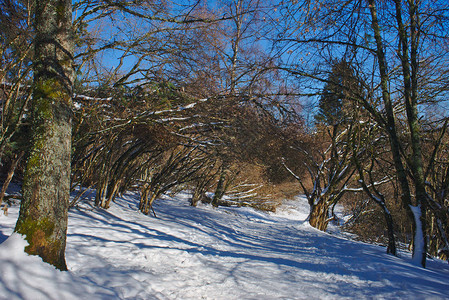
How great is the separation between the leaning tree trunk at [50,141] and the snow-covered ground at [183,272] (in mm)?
171

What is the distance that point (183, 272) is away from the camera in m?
3.64

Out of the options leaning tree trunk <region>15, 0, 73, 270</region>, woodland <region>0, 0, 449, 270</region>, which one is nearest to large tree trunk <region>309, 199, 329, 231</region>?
woodland <region>0, 0, 449, 270</region>

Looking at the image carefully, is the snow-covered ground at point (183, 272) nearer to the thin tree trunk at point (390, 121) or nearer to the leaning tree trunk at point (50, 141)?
the leaning tree trunk at point (50, 141)

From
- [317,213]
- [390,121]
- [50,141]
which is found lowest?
[317,213]

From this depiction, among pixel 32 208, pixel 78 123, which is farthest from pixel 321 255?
pixel 78 123

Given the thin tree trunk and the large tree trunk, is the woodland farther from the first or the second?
the large tree trunk

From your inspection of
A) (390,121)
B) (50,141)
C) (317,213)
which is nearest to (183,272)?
(50,141)

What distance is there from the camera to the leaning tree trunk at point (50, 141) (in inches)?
103

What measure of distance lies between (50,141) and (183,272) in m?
2.23

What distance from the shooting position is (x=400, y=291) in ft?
9.69

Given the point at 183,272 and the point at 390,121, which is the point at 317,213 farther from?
the point at 183,272

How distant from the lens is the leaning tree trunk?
2627mm

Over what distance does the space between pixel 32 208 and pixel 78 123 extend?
2.65m

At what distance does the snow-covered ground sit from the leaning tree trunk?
17 cm
